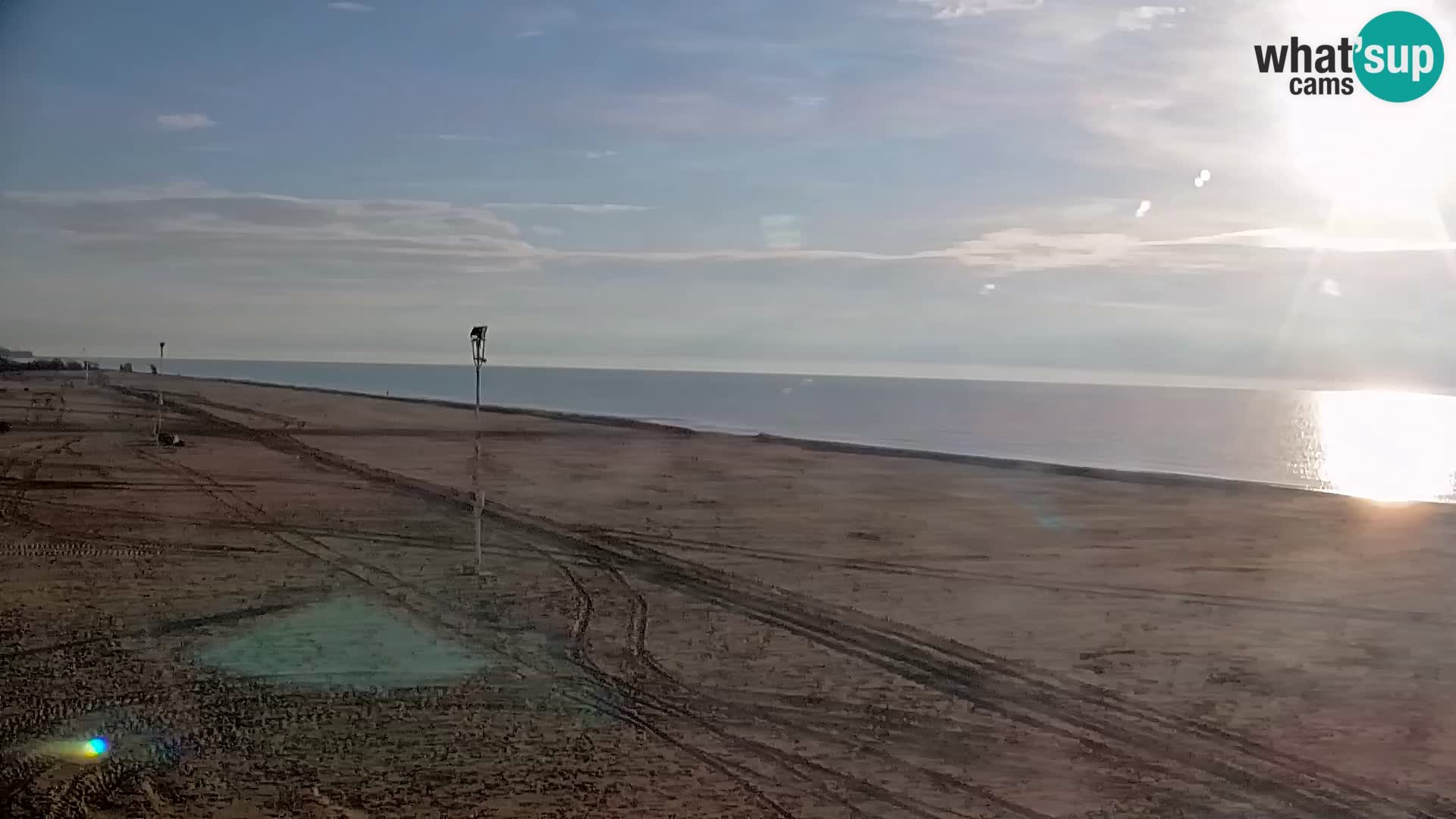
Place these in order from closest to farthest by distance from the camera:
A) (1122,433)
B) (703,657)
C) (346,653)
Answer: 1. (346,653)
2. (703,657)
3. (1122,433)

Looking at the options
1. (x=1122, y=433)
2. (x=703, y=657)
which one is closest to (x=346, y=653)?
(x=703, y=657)

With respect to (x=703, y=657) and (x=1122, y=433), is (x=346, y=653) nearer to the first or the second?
(x=703, y=657)

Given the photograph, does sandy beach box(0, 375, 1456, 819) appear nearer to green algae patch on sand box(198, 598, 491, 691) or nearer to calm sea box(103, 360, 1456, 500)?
green algae patch on sand box(198, 598, 491, 691)

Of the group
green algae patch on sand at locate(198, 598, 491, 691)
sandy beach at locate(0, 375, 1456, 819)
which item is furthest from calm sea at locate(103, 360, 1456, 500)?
green algae patch on sand at locate(198, 598, 491, 691)

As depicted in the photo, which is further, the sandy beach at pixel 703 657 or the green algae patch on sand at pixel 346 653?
the green algae patch on sand at pixel 346 653

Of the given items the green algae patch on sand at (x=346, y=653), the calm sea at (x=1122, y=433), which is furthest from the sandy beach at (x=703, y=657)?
the calm sea at (x=1122, y=433)

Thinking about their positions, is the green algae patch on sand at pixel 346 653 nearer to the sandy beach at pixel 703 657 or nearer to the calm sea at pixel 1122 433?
the sandy beach at pixel 703 657

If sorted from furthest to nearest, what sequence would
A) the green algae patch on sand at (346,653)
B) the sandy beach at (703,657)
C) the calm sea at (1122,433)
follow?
the calm sea at (1122,433), the green algae patch on sand at (346,653), the sandy beach at (703,657)
